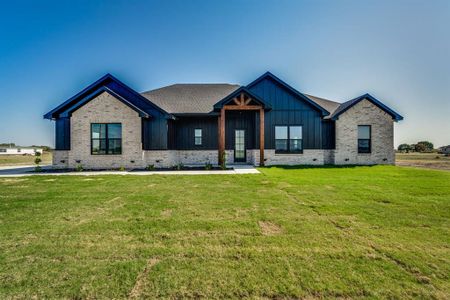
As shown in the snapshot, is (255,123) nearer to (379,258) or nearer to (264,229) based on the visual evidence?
(264,229)

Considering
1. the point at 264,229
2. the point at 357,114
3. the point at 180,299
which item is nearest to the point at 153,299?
the point at 180,299

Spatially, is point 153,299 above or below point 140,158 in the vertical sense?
below

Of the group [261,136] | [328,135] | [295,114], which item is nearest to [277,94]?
[295,114]

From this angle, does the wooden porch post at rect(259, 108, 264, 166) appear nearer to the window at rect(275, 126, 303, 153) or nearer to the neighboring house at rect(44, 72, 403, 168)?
the neighboring house at rect(44, 72, 403, 168)

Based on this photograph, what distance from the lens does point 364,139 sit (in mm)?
Result: 17156

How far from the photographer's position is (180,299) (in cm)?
256

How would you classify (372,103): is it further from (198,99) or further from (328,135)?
(198,99)

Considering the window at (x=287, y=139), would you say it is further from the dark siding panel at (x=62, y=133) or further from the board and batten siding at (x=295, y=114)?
the dark siding panel at (x=62, y=133)

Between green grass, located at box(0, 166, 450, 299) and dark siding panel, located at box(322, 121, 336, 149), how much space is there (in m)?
10.3

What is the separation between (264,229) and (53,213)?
5247 mm

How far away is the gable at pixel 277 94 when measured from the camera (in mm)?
16812

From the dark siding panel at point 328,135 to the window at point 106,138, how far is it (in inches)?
580

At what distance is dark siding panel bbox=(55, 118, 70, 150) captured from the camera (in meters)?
15.9

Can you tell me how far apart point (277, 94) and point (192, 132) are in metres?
7.12
